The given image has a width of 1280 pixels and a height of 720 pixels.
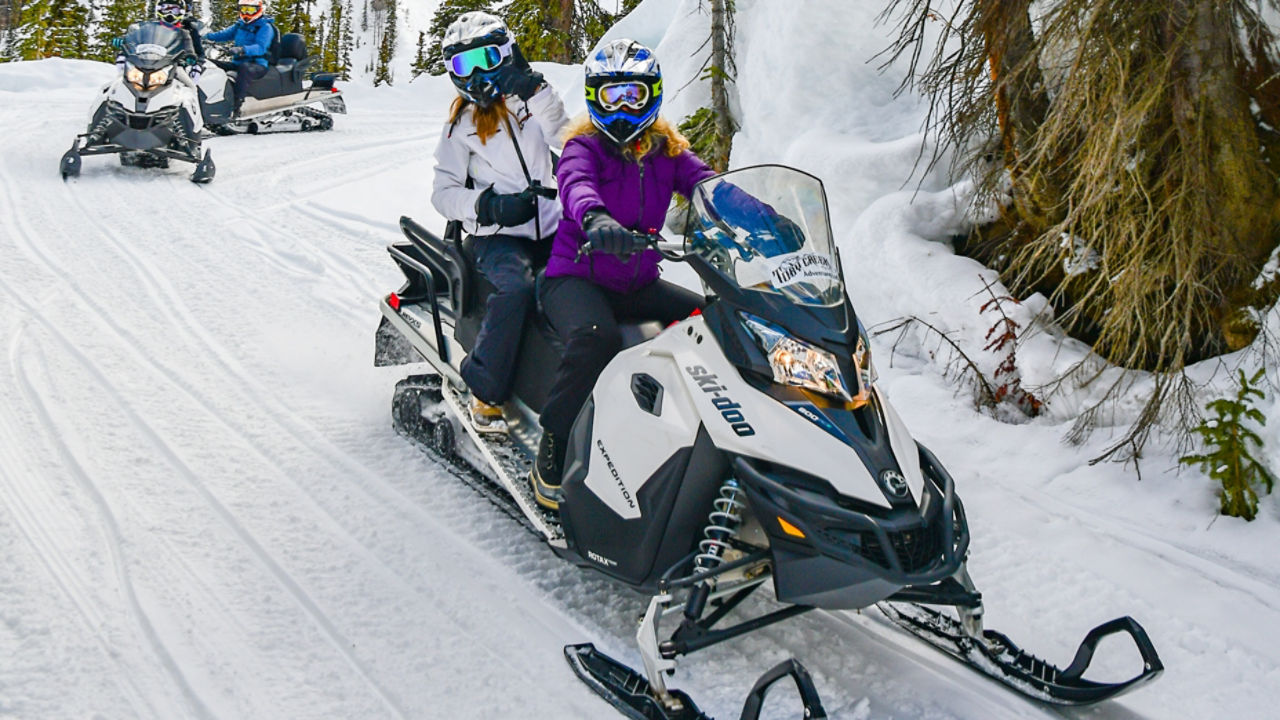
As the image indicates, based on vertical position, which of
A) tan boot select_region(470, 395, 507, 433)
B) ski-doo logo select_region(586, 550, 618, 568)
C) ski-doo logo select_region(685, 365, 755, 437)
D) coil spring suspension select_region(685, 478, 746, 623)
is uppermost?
ski-doo logo select_region(685, 365, 755, 437)

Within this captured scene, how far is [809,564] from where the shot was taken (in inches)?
106

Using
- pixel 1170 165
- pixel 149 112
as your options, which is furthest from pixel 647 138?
pixel 149 112

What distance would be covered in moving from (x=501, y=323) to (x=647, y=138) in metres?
0.88

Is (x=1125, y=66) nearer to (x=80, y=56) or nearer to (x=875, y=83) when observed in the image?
(x=875, y=83)

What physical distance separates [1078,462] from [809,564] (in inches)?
86.4

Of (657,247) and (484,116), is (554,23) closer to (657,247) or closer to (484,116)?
(484,116)

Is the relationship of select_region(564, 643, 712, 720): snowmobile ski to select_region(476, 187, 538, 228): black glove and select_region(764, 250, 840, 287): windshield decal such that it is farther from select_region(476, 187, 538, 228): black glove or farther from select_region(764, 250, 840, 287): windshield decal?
select_region(476, 187, 538, 228): black glove

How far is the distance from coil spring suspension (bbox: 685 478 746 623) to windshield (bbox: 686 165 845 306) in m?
0.56

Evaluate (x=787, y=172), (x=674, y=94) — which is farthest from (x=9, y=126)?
(x=787, y=172)

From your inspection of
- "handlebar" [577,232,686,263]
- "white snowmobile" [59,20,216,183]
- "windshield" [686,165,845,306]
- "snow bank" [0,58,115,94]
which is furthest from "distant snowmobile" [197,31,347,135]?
"windshield" [686,165,845,306]

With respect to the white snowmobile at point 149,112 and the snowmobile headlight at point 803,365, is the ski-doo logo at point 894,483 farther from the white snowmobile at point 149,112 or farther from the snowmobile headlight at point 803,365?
the white snowmobile at point 149,112

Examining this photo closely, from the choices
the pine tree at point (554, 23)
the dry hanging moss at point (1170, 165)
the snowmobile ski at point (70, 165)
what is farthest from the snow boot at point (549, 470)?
the pine tree at point (554, 23)

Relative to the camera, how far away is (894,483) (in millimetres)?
2715

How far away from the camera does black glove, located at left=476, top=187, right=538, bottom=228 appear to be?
384cm
